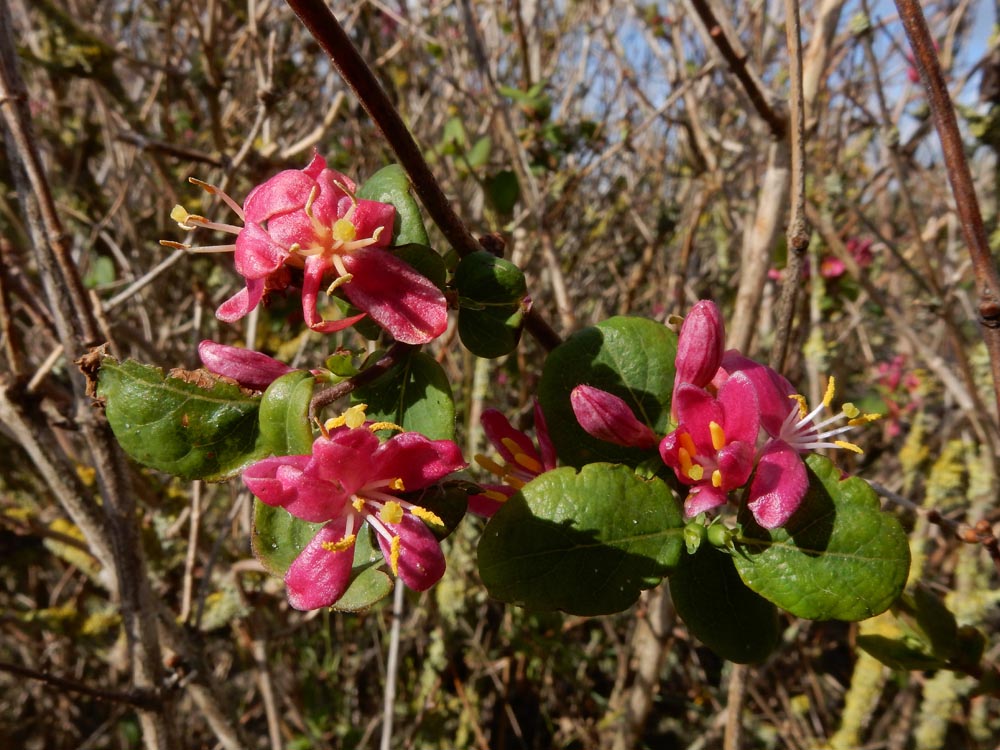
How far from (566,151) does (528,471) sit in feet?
5.83

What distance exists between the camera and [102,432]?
104 cm

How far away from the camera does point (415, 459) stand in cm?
62

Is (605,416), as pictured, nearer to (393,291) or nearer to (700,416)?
(700,416)

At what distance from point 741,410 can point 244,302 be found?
490 millimetres

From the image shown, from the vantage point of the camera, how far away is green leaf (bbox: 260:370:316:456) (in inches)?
23.9

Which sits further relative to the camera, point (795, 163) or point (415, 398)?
point (795, 163)

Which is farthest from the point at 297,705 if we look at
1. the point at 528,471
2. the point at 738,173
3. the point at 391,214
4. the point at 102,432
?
the point at 738,173

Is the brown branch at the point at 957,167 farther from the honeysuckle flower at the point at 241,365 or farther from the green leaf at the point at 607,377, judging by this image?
the honeysuckle flower at the point at 241,365

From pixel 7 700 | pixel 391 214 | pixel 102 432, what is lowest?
pixel 7 700

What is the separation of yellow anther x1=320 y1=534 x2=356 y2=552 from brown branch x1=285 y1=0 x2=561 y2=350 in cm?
30

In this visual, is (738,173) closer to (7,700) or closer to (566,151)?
(566,151)

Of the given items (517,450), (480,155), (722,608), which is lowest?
(722,608)

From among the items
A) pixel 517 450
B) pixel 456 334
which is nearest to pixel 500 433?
pixel 517 450

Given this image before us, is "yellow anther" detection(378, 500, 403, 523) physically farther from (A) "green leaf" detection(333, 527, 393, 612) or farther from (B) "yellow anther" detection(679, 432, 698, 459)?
(B) "yellow anther" detection(679, 432, 698, 459)
